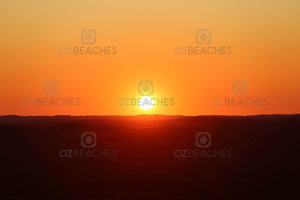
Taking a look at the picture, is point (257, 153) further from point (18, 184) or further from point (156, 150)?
point (18, 184)

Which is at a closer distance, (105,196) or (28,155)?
(105,196)

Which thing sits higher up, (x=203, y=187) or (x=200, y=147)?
(x=200, y=147)

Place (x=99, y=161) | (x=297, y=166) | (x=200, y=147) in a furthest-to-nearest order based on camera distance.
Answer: (x=200, y=147)
(x=99, y=161)
(x=297, y=166)

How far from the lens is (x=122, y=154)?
32.8 metres

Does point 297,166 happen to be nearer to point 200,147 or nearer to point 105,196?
point 200,147

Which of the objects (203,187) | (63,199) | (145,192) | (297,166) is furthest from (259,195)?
(297,166)

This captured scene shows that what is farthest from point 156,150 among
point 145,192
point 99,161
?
point 145,192

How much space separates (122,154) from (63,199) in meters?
14.4

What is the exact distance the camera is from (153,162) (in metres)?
29.9

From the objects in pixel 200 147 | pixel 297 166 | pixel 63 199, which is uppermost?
pixel 200 147

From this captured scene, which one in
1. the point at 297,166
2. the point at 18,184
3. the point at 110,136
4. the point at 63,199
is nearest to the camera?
the point at 63,199

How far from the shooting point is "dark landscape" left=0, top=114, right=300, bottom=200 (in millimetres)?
20266

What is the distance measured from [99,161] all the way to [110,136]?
8992 mm

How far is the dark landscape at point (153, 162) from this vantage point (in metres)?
20.3
